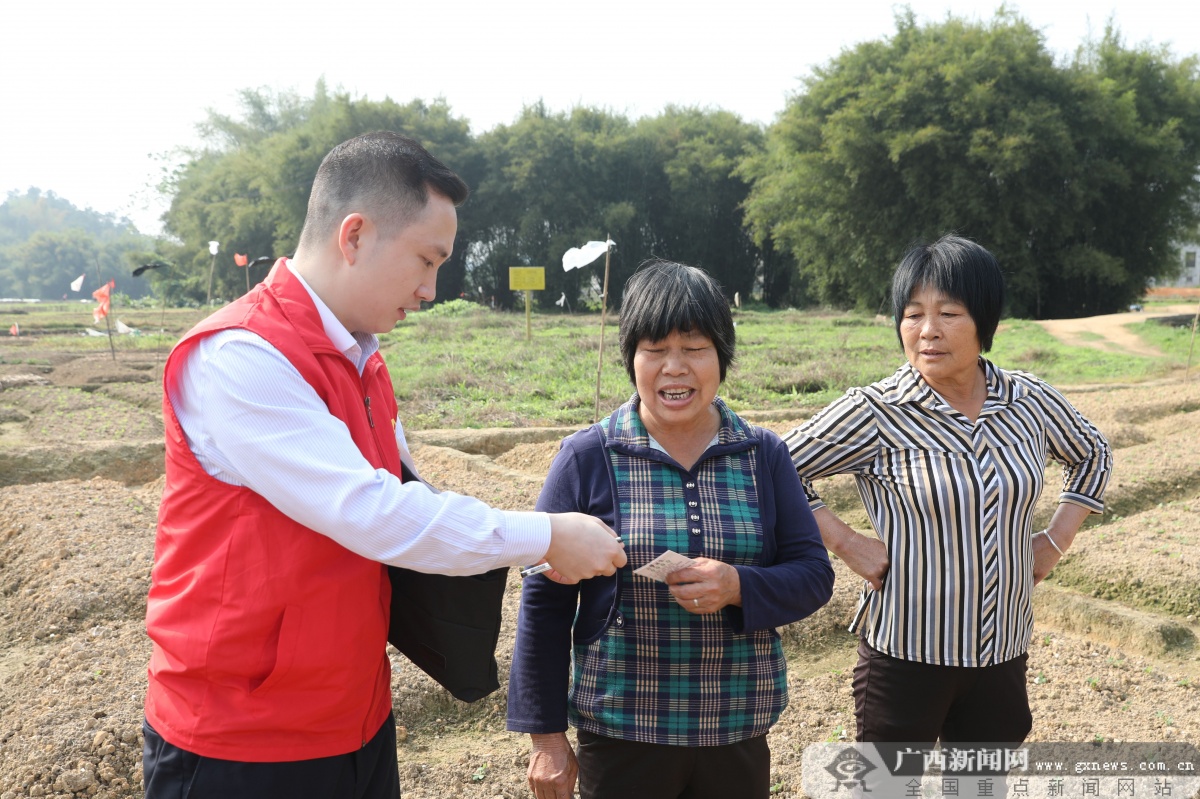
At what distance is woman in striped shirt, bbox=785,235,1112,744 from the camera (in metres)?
1.81

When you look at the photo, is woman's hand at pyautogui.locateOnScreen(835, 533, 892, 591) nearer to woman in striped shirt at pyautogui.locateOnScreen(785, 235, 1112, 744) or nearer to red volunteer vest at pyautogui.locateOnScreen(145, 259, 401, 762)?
woman in striped shirt at pyautogui.locateOnScreen(785, 235, 1112, 744)

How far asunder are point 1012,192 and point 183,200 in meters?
35.9

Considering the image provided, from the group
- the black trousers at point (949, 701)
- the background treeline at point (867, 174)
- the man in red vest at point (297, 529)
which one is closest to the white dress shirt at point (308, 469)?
the man in red vest at point (297, 529)

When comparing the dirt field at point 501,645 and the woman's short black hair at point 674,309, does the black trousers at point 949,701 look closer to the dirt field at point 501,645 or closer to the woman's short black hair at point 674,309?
the dirt field at point 501,645

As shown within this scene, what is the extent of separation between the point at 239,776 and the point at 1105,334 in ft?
52.8

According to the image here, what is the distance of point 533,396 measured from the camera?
923 centimetres

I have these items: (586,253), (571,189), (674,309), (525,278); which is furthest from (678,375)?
(571,189)

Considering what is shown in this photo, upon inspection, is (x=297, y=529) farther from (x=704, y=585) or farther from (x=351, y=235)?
(x=704, y=585)

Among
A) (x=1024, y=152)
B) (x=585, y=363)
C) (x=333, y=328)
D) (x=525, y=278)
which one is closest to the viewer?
(x=333, y=328)

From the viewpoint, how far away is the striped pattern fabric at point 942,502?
5.93ft

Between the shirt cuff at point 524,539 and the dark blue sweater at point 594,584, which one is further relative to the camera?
the dark blue sweater at point 594,584

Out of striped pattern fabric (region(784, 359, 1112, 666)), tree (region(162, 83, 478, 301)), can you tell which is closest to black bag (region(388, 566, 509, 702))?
striped pattern fabric (region(784, 359, 1112, 666))

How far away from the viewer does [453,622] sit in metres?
1.42

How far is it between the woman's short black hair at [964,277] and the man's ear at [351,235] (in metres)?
1.15
